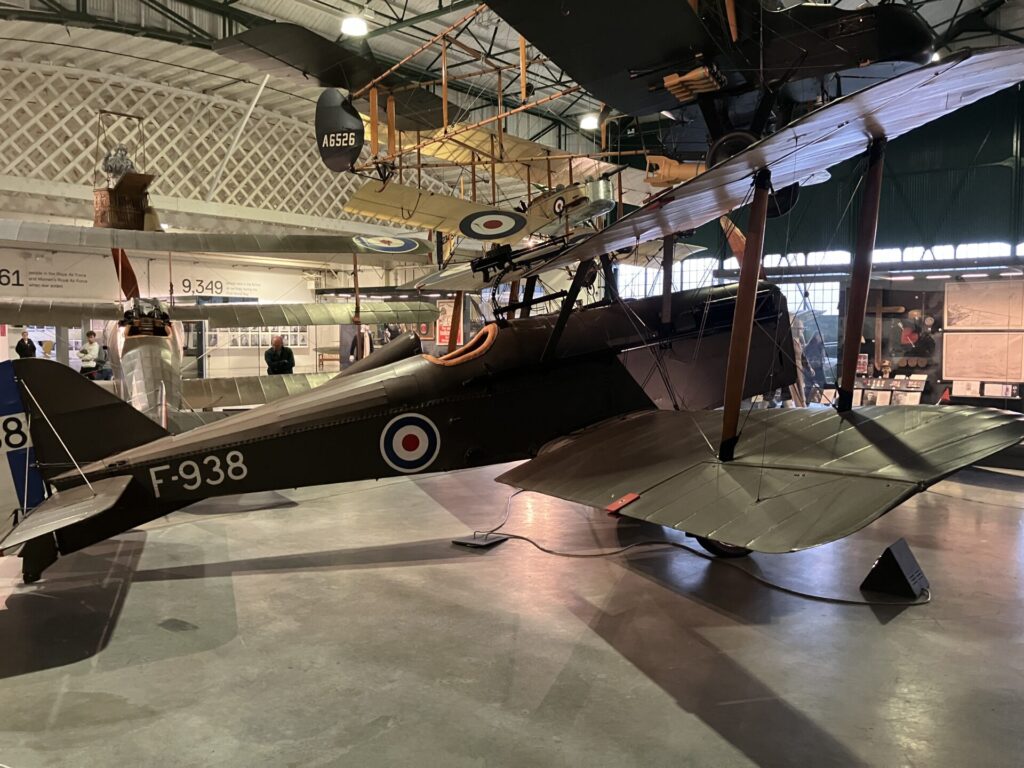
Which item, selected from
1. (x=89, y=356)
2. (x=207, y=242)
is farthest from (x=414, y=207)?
(x=89, y=356)

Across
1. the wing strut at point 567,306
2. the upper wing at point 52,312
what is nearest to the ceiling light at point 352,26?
the upper wing at point 52,312

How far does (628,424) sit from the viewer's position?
15.8 feet

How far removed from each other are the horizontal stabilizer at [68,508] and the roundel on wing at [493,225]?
20.9 ft

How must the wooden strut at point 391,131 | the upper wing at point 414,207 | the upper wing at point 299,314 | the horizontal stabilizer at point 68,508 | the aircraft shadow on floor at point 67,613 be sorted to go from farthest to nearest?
1. the upper wing at point 414,207
2. the wooden strut at point 391,131
3. the upper wing at point 299,314
4. the aircraft shadow on floor at point 67,613
5. the horizontal stabilizer at point 68,508

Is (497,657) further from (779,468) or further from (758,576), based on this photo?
(758,576)

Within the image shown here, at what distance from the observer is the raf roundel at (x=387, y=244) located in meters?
8.70

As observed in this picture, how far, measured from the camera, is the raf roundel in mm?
8695

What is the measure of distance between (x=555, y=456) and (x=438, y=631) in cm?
140

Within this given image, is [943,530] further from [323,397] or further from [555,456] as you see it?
[323,397]

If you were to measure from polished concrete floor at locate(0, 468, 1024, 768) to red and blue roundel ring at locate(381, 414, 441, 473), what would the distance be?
2.33ft

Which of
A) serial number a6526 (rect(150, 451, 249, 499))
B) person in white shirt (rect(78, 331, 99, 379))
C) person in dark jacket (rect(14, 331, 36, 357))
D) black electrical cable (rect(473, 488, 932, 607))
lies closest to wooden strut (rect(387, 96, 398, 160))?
person in white shirt (rect(78, 331, 99, 379))

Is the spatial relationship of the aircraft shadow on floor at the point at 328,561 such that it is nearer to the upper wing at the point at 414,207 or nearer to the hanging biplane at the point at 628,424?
the hanging biplane at the point at 628,424

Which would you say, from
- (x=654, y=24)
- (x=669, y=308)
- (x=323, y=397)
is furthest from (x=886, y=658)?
(x=654, y=24)

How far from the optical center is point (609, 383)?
533 cm
